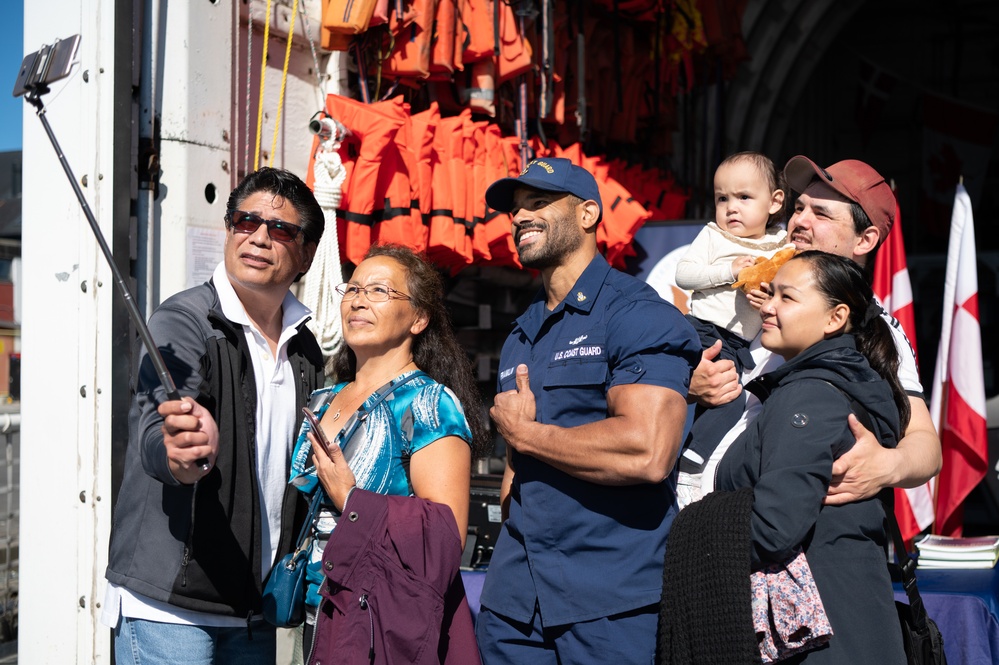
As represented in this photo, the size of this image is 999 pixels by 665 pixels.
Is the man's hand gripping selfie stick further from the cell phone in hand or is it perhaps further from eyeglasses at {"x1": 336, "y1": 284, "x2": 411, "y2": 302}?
eyeglasses at {"x1": 336, "y1": 284, "x2": 411, "y2": 302}

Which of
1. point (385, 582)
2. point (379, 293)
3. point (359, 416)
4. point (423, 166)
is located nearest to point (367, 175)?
point (423, 166)

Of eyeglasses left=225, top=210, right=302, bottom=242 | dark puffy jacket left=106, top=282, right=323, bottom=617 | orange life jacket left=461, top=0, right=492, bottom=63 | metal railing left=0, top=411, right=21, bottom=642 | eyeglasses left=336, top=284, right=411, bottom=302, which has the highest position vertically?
orange life jacket left=461, top=0, right=492, bottom=63

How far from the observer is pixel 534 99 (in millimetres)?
5473

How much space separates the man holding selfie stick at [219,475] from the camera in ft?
7.63

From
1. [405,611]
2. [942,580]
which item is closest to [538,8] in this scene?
[942,580]

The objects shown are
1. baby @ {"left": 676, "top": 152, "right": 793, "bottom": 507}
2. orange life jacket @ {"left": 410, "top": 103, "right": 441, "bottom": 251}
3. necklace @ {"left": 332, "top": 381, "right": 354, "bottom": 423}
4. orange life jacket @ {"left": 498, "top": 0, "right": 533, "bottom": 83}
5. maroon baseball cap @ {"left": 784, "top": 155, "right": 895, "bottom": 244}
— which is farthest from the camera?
orange life jacket @ {"left": 498, "top": 0, "right": 533, "bottom": 83}

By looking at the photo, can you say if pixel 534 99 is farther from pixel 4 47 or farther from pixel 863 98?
pixel 863 98

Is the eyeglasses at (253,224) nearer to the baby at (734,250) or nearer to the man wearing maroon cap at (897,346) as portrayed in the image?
the man wearing maroon cap at (897,346)

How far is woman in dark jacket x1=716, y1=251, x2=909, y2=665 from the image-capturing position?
2.16 metres

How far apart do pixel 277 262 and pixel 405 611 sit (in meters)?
0.98

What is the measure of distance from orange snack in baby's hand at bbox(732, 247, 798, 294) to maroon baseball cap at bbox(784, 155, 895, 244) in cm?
22

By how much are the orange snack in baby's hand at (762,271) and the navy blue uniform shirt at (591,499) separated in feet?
1.47

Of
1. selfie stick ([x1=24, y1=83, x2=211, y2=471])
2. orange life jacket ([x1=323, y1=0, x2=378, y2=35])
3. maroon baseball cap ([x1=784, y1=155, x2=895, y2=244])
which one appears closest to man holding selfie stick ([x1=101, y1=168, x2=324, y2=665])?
selfie stick ([x1=24, y1=83, x2=211, y2=471])

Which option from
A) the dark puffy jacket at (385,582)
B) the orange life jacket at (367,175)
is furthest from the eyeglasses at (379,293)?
the orange life jacket at (367,175)
